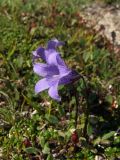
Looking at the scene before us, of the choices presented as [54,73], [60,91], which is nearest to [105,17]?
[60,91]

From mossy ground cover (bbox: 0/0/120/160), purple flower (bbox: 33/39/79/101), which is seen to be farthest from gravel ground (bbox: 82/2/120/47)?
purple flower (bbox: 33/39/79/101)

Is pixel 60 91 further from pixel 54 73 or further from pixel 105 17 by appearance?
pixel 105 17

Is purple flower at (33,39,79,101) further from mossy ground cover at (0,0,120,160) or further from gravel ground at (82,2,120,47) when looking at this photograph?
gravel ground at (82,2,120,47)

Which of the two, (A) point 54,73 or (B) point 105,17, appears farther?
(B) point 105,17

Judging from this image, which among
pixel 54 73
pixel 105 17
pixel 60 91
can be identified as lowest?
pixel 54 73

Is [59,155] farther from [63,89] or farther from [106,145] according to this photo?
[63,89]

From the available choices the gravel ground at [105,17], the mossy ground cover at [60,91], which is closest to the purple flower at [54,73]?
the mossy ground cover at [60,91]

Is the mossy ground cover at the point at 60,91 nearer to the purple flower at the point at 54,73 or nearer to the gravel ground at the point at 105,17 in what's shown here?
the gravel ground at the point at 105,17

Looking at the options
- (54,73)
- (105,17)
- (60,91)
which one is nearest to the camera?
(54,73)
